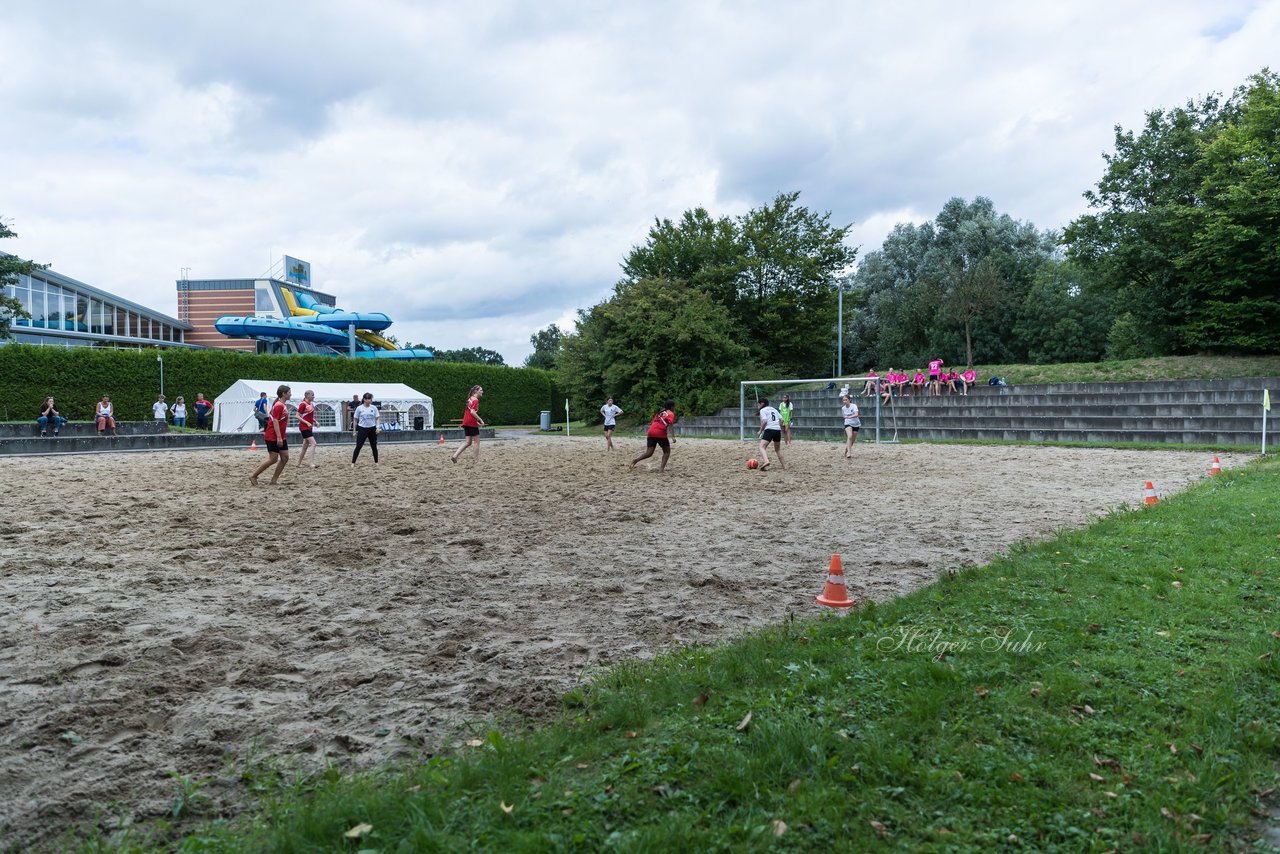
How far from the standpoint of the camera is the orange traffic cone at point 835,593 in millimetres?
5297

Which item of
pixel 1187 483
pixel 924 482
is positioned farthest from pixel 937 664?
pixel 1187 483

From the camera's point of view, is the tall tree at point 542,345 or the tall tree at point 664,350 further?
the tall tree at point 542,345

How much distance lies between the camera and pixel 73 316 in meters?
51.0

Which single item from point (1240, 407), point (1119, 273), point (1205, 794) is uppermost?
point (1119, 273)

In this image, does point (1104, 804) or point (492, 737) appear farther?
point (492, 737)

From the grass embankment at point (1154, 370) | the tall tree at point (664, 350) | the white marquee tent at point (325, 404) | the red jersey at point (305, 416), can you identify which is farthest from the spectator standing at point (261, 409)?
the grass embankment at point (1154, 370)

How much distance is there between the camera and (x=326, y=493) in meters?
11.9

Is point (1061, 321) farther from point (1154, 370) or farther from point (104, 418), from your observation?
point (104, 418)

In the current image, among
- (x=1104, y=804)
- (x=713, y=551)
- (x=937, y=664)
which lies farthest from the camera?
(x=713, y=551)

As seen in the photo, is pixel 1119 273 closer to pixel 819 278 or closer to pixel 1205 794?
pixel 819 278

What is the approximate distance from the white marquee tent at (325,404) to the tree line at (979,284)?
859cm

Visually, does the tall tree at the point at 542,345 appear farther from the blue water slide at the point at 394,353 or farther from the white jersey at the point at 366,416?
the white jersey at the point at 366,416

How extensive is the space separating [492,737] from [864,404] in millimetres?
29720

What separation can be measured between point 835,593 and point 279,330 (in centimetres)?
5850
